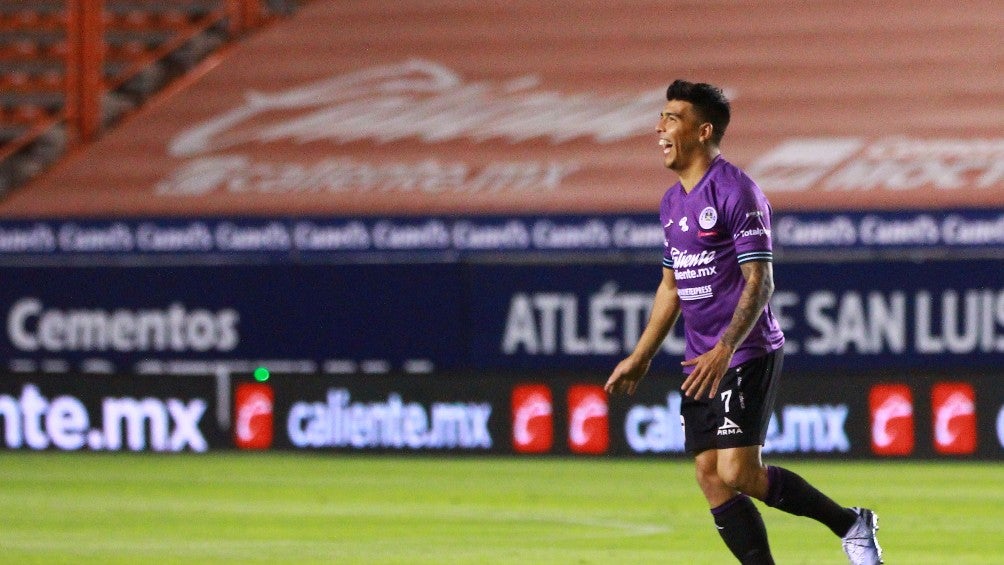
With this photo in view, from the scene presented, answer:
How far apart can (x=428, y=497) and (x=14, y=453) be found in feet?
14.4

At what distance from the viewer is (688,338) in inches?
249

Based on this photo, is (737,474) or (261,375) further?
(261,375)

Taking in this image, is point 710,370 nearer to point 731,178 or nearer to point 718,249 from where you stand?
point 718,249

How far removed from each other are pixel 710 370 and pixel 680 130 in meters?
0.84

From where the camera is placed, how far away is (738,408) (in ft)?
20.2

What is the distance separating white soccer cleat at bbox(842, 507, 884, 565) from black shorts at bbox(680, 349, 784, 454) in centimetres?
49

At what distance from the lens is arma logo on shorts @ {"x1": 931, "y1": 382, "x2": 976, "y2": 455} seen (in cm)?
1298

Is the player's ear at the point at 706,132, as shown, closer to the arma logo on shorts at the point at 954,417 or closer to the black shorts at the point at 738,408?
the black shorts at the point at 738,408

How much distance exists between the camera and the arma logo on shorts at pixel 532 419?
13.6m

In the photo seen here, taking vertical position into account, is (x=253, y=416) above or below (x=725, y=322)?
below

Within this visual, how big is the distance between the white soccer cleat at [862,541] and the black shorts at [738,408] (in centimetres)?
49

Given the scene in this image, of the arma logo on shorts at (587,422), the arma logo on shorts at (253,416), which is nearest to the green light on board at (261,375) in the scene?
the arma logo on shorts at (253,416)

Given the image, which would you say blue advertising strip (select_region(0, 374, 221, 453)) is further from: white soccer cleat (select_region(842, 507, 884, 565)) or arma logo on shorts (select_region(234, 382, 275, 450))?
white soccer cleat (select_region(842, 507, 884, 565))

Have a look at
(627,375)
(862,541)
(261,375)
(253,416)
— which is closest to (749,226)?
(627,375)
